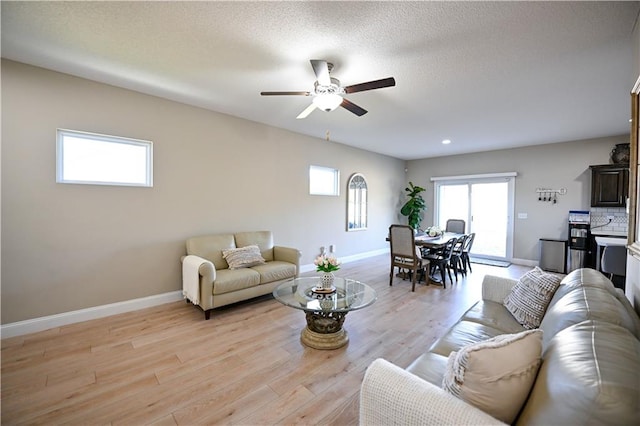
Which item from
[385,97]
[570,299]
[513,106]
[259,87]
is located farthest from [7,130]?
[513,106]

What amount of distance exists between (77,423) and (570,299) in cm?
298

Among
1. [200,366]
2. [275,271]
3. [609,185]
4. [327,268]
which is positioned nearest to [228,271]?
[275,271]

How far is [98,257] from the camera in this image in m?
3.05

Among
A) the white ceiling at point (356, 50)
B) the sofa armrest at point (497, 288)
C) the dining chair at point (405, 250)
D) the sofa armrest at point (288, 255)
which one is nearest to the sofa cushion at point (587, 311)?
the sofa armrest at point (497, 288)

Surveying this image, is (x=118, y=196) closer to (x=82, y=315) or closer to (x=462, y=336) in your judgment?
(x=82, y=315)

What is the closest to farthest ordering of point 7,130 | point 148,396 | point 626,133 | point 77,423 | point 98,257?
point 77,423, point 148,396, point 7,130, point 98,257, point 626,133

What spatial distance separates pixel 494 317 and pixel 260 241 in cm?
310

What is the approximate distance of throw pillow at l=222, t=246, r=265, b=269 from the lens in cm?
357

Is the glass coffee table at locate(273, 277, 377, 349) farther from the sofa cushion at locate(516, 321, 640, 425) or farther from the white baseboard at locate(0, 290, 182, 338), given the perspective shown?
the white baseboard at locate(0, 290, 182, 338)

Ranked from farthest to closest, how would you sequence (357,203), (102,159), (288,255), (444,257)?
(357,203), (444,257), (288,255), (102,159)

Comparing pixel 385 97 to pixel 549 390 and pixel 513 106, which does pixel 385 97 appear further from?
pixel 549 390

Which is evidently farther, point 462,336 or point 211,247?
point 211,247

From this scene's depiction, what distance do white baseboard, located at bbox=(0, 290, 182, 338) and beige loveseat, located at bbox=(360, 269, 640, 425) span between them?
3.23 metres

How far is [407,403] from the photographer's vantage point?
3.39ft
